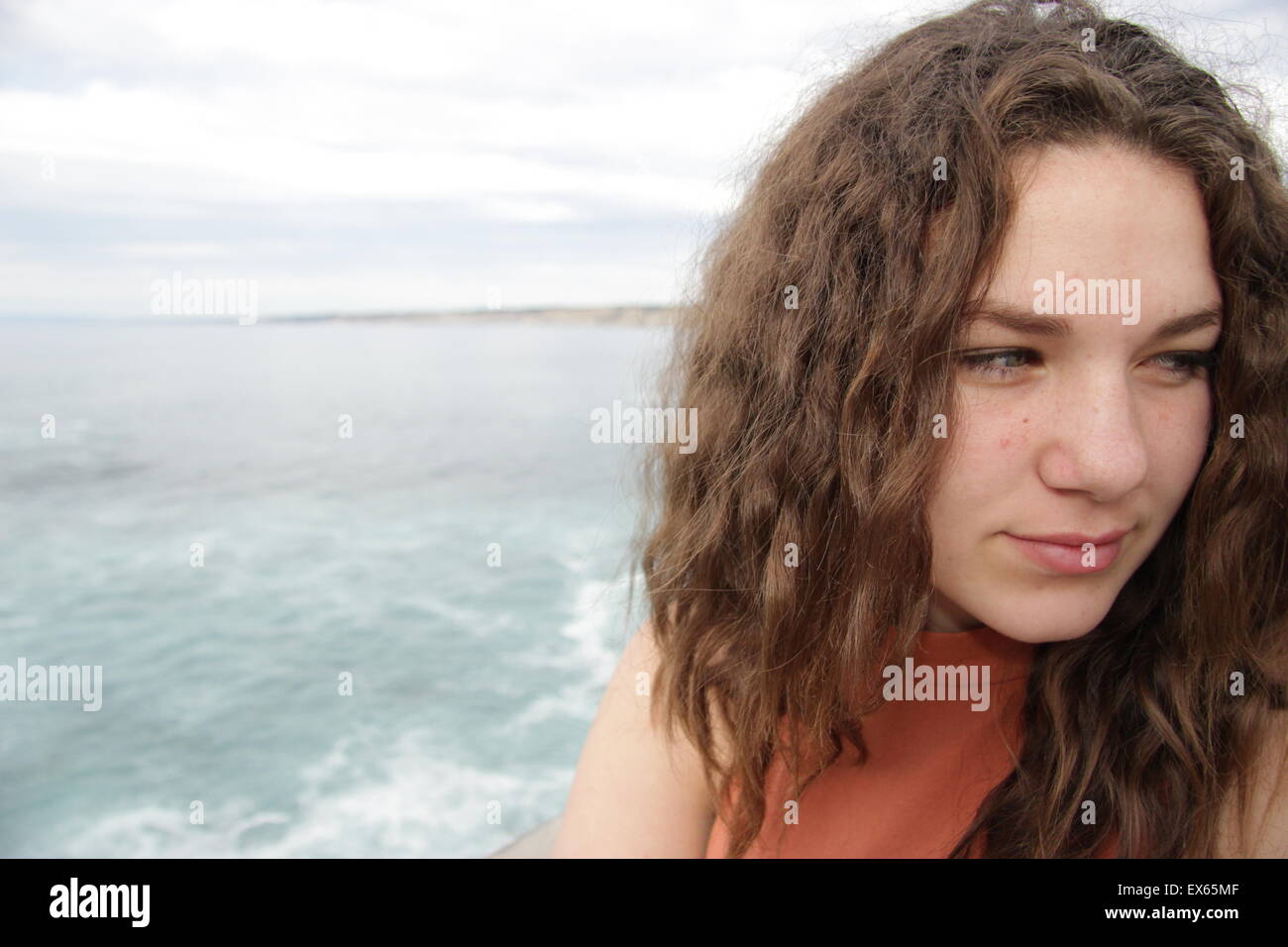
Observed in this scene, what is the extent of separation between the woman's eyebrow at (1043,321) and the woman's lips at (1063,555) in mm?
244

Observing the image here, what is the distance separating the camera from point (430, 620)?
25.3 feet

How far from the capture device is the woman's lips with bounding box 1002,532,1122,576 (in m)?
0.99

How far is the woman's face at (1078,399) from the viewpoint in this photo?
92cm

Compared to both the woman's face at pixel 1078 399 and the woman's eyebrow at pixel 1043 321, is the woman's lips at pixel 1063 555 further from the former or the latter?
the woman's eyebrow at pixel 1043 321

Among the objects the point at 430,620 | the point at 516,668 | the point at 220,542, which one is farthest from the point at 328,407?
the point at 516,668

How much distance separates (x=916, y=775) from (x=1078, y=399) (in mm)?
614

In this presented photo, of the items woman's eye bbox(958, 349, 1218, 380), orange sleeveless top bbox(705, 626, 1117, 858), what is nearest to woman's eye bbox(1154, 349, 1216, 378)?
woman's eye bbox(958, 349, 1218, 380)

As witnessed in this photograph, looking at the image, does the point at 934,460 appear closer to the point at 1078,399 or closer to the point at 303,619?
the point at 1078,399

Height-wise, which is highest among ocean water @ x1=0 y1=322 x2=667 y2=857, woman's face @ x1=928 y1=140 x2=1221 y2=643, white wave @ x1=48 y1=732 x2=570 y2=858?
woman's face @ x1=928 y1=140 x2=1221 y2=643

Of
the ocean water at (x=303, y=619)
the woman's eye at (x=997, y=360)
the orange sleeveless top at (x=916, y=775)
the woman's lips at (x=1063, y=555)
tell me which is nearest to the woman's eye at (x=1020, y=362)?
the woman's eye at (x=997, y=360)

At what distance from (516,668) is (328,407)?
353 inches

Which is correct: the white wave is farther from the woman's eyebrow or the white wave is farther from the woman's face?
the woman's eyebrow

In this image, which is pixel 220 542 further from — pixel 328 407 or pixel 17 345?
pixel 17 345

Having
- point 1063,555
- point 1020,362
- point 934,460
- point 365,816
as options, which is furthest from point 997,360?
point 365,816
